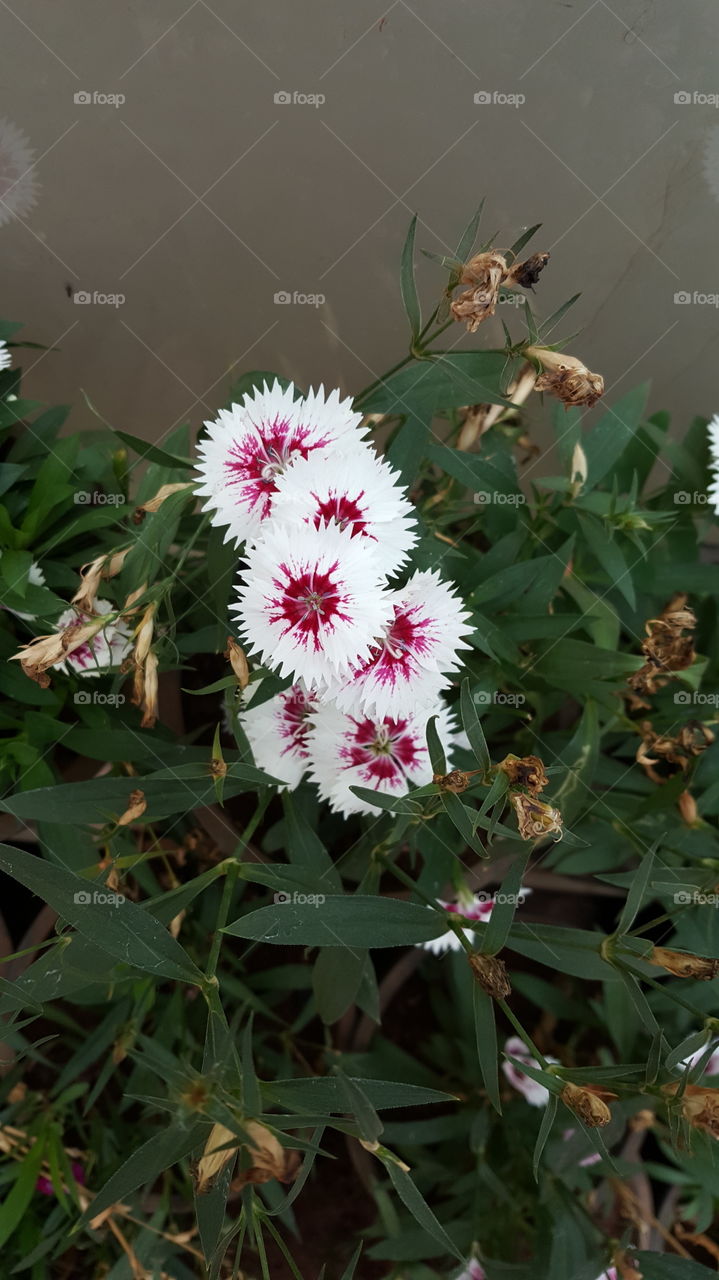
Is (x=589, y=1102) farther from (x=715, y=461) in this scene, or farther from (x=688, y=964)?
(x=715, y=461)

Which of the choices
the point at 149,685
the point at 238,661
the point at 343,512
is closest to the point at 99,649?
the point at 149,685

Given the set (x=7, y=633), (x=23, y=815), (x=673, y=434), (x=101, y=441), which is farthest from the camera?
(x=673, y=434)

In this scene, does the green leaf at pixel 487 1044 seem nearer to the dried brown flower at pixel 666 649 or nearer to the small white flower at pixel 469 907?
the small white flower at pixel 469 907

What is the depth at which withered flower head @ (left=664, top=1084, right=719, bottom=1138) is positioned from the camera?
0.77 metres

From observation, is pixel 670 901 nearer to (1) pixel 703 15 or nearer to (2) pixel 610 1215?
(2) pixel 610 1215

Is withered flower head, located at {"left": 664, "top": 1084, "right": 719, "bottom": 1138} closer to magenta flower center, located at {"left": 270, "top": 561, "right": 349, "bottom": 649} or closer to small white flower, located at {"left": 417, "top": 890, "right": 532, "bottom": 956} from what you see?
small white flower, located at {"left": 417, "top": 890, "right": 532, "bottom": 956}

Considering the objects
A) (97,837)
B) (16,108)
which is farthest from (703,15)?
(97,837)

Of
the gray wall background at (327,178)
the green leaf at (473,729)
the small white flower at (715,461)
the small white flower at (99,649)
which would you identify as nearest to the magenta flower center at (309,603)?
the green leaf at (473,729)

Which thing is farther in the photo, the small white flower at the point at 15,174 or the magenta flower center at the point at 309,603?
the small white flower at the point at 15,174

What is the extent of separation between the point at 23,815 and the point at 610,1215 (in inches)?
45.0

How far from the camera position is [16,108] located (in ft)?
4.50

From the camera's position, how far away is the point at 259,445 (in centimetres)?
86

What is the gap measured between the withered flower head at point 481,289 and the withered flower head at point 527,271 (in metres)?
0.02

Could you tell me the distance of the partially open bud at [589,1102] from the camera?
0.79 metres
